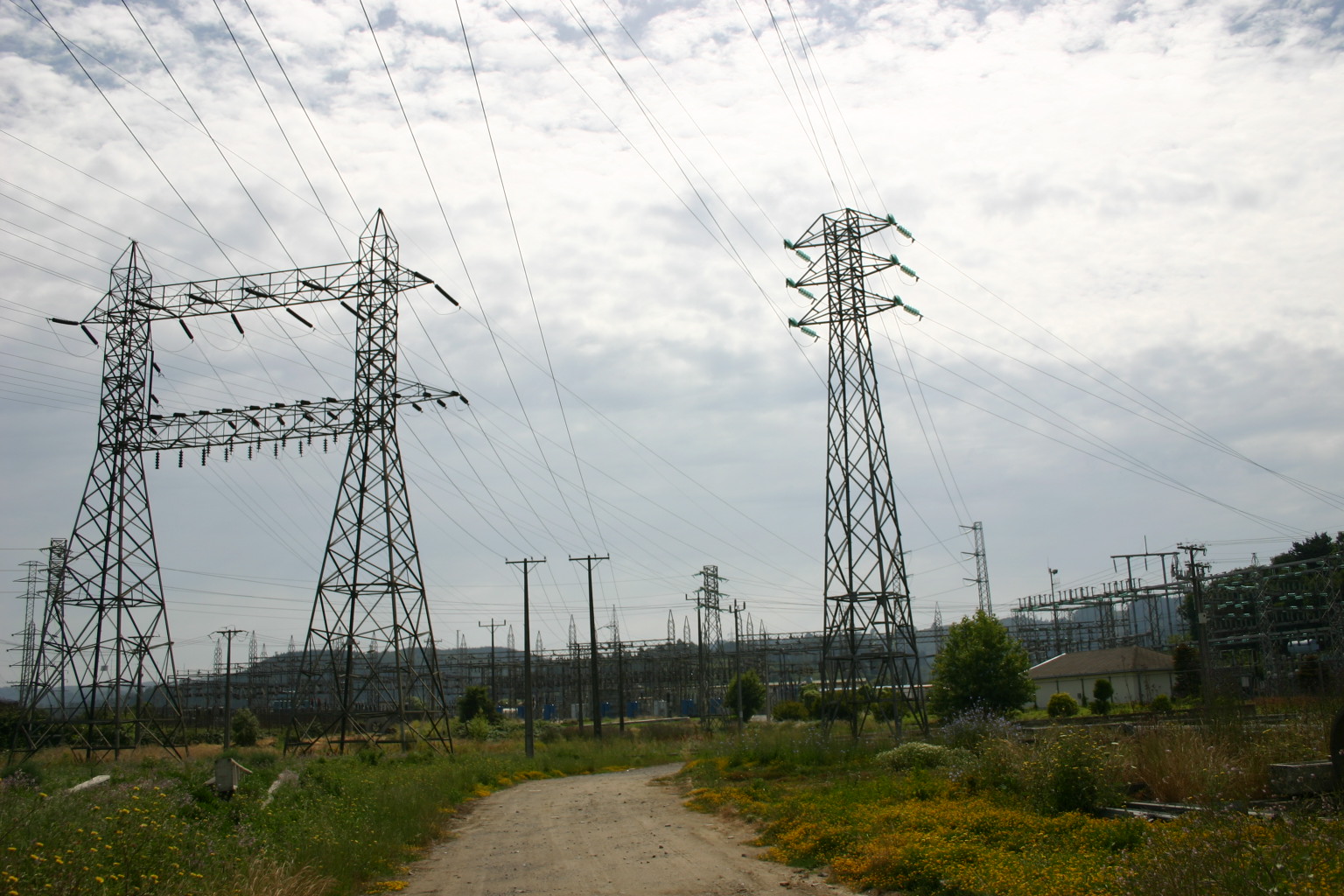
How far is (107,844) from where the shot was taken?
773 cm

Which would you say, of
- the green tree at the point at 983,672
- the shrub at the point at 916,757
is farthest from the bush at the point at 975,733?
the green tree at the point at 983,672

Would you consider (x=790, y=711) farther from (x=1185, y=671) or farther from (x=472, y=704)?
(x=1185, y=671)

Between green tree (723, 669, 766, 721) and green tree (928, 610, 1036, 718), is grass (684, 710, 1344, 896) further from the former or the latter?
green tree (723, 669, 766, 721)

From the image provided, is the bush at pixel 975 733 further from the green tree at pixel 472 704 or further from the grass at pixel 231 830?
the green tree at pixel 472 704

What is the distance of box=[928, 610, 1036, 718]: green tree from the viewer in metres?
36.2

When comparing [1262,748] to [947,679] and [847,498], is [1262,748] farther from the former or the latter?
[947,679]

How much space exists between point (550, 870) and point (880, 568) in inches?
638

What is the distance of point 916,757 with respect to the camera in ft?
62.5

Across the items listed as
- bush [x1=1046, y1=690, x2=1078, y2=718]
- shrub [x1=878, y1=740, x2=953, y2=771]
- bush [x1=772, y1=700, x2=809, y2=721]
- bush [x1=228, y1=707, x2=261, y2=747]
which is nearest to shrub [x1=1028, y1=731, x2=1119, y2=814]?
shrub [x1=878, y1=740, x2=953, y2=771]

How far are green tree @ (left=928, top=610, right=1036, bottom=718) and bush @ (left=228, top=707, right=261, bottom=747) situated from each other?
3768 centimetres

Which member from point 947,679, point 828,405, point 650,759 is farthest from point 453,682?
point 828,405

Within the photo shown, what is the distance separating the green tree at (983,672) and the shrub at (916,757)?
17340mm

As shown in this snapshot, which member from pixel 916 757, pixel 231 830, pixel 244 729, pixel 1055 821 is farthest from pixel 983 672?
pixel 244 729

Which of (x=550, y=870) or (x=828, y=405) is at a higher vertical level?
(x=828, y=405)
